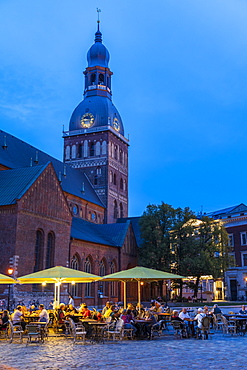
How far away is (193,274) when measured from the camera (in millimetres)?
51562

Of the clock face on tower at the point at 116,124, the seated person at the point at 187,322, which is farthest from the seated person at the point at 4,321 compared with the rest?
the clock face on tower at the point at 116,124

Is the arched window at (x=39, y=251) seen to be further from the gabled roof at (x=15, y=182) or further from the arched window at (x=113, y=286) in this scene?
the arched window at (x=113, y=286)

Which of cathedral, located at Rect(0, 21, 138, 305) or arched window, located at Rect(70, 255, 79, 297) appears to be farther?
arched window, located at Rect(70, 255, 79, 297)

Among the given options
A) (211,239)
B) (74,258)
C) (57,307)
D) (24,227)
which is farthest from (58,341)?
(211,239)

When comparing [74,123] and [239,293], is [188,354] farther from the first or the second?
[74,123]

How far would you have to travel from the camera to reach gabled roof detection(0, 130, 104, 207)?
49.7m

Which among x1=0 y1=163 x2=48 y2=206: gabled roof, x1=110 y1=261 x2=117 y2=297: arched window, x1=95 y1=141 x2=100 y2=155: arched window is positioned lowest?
x1=110 y1=261 x2=117 y2=297: arched window

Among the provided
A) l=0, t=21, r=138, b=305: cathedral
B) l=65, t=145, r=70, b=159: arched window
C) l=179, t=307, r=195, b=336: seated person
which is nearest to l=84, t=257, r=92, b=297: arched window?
l=0, t=21, r=138, b=305: cathedral

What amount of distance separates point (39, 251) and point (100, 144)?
40288mm

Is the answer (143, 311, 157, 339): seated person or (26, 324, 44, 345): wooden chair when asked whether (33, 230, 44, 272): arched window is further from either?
(26, 324, 44, 345): wooden chair

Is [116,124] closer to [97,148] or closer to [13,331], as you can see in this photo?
[97,148]

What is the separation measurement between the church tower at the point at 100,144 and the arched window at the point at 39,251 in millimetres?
33551

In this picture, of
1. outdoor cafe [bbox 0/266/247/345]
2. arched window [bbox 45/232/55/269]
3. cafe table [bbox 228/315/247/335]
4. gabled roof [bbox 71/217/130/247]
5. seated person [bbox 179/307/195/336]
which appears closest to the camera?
outdoor cafe [bbox 0/266/247/345]

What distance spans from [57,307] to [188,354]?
11.7 meters
